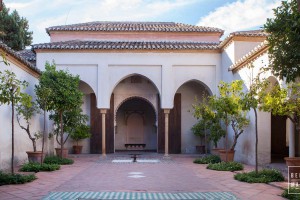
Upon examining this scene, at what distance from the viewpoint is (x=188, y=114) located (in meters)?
20.8

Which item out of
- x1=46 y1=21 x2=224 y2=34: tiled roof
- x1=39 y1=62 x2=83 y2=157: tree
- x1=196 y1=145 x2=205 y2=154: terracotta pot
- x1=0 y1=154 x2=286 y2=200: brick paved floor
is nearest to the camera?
x1=0 y1=154 x2=286 y2=200: brick paved floor

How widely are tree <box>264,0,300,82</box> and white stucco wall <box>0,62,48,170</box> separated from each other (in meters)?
8.20

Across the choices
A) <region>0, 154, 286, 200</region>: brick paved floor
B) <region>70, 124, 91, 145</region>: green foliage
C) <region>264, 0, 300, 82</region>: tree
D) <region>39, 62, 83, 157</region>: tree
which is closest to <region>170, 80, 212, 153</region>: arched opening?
<region>70, 124, 91, 145</region>: green foliage

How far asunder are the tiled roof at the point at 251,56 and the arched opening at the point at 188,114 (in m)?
3.87

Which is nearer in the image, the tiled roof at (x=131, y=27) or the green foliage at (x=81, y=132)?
the green foliage at (x=81, y=132)

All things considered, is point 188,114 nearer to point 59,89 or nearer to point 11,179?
point 59,89

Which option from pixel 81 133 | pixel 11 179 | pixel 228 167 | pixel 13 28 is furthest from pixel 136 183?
pixel 13 28

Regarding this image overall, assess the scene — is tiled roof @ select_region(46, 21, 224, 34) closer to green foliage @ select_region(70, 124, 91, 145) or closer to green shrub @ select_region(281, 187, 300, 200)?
green foliage @ select_region(70, 124, 91, 145)

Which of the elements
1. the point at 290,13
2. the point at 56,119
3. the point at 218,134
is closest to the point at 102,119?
the point at 56,119

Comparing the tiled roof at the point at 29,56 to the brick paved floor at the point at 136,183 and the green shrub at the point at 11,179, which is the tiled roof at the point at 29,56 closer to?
the brick paved floor at the point at 136,183

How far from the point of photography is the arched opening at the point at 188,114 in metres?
20.4

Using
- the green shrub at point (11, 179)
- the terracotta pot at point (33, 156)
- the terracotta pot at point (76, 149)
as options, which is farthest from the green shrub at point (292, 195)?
the terracotta pot at point (76, 149)

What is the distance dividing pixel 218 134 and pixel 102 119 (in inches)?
206

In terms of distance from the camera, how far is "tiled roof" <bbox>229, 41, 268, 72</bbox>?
12.8 m
